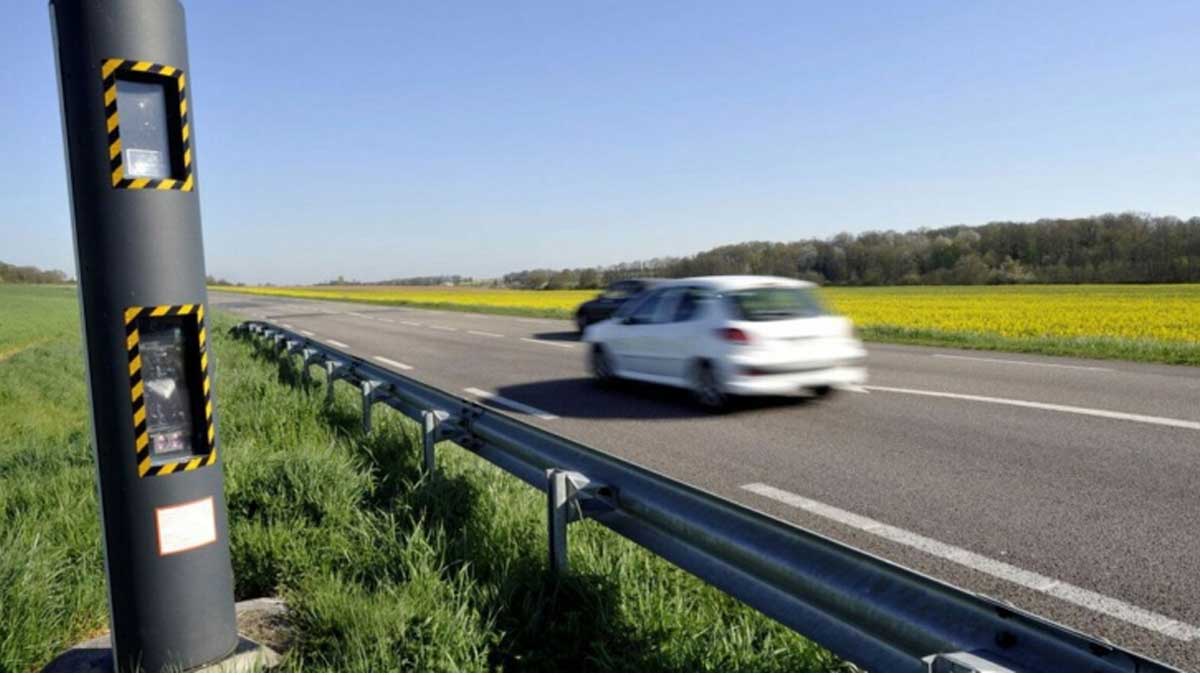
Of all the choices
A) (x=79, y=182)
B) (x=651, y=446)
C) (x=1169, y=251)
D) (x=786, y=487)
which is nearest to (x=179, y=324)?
(x=79, y=182)

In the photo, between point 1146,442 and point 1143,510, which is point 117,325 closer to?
point 1143,510

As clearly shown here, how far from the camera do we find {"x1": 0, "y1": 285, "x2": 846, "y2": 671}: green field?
2770 millimetres

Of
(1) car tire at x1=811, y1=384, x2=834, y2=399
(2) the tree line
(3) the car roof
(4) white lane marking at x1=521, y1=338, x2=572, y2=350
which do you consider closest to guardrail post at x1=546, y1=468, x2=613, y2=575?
(3) the car roof

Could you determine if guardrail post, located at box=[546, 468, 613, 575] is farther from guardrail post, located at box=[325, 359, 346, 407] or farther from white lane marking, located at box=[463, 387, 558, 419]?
white lane marking, located at box=[463, 387, 558, 419]

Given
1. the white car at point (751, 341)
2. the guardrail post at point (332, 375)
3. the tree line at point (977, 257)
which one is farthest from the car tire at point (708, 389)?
the tree line at point (977, 257)

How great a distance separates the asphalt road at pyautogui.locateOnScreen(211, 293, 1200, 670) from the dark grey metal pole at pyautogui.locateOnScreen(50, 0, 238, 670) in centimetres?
338

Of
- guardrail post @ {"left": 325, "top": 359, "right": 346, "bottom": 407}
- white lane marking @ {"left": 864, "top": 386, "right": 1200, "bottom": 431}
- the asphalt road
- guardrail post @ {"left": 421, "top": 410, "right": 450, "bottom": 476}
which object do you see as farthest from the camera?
guardrail post @ {"left": 325, "top": 359, "right": 346, "bottom": 407}

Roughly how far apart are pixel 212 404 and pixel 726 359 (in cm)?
670

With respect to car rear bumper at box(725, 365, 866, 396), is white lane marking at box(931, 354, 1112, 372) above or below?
below

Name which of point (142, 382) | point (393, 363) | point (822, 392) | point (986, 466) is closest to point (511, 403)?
point (822, 392)

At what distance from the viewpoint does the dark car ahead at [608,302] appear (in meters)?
20.3

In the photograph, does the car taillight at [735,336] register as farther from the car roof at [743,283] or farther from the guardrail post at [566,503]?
the guardrail post at [566,503]

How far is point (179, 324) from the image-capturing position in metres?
2.62

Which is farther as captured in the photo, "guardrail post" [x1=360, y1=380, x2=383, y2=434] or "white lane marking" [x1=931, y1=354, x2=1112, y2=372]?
"white lane marking" [x1=931, y1=354, x2=1112, y2=372]
